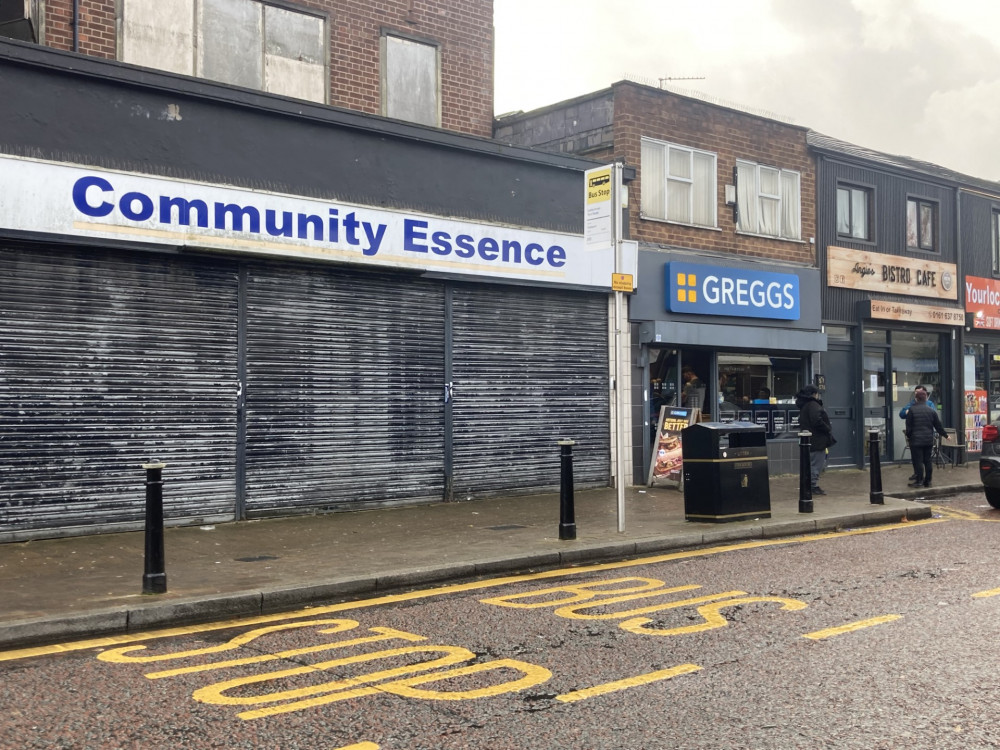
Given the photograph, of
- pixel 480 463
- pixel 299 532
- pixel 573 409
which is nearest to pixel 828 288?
pixel 573 409

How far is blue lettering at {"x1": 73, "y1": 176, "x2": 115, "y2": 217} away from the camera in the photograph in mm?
11125

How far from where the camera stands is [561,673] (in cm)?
587

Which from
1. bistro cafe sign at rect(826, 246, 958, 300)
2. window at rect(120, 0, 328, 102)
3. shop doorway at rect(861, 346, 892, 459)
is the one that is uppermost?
window at rect(120, 0, 328, 102)

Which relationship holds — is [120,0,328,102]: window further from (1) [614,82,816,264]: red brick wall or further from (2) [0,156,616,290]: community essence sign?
(1) [614,82,816,264]: red brick wall

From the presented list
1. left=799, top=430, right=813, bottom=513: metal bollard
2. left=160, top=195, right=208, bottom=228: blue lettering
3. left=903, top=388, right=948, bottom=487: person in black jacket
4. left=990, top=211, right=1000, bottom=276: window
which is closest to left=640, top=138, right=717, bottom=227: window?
left=903, top=388, right=948, bottom=487: person in black jacket

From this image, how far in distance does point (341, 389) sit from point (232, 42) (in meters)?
5.45

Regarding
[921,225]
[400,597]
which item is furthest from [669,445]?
[921,225]

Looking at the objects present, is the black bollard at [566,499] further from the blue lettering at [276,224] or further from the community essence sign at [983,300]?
the community essence sign at [983,300]

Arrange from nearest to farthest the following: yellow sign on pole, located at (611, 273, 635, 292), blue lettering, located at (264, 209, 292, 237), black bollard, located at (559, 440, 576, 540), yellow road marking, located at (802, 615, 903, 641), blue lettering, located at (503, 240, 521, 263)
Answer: yellow road marking, located at (802, 615, 903, 641), black bollard, located at (559, 440, 576, 540), yellow sign on pole, located at (611, 273, 635, 292), blue lettering, located at (264, 209, 292, 237), blue lettering, located at (503, 240, 521, 263)

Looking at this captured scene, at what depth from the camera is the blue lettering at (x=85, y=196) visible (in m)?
11.1

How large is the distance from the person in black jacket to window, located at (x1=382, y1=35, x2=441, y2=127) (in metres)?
9.60

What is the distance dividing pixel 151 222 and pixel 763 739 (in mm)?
9363

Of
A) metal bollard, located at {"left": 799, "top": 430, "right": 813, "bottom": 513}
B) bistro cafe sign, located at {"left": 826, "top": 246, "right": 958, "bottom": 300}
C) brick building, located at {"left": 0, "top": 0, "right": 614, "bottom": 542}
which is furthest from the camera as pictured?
bistro cafe sign, located at {"left": 826, "top": 246, "right": 958, "bottom": 300}

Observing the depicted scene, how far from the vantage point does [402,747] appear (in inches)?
182
